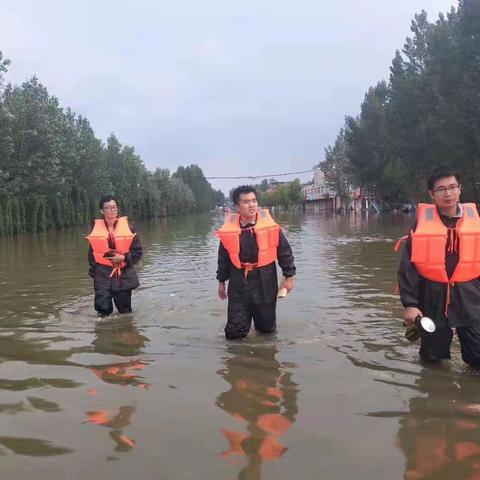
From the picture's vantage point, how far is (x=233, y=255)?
613cm

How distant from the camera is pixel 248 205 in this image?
6039 millimetres

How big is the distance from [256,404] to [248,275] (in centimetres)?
193

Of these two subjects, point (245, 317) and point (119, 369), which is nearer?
point (119, 369)

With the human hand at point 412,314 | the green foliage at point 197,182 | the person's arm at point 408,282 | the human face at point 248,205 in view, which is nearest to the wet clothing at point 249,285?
the human face at point 248,205

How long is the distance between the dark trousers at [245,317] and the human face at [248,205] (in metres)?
1.03

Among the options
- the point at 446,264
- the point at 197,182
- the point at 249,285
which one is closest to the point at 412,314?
the point at 446,264

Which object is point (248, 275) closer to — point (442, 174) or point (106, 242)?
point (442, 174)

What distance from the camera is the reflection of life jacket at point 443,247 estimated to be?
4.75m

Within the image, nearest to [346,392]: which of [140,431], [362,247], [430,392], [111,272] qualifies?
[430,392]

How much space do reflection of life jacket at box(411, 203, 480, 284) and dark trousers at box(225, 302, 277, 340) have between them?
6.64ft

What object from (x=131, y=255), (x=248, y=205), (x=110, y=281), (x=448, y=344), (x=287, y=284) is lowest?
(x=448, y=344)

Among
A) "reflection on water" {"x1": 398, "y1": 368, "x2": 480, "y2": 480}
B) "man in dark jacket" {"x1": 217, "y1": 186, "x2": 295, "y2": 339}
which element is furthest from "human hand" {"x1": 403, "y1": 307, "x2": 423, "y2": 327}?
"man in dark jacket" {"x1": 217, "y1": 186, "x2": 295, "y2": 339}

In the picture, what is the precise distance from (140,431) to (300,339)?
312cm

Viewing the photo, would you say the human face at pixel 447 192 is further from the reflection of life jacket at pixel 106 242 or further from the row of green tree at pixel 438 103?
the row of green tree at pixel 438 103
